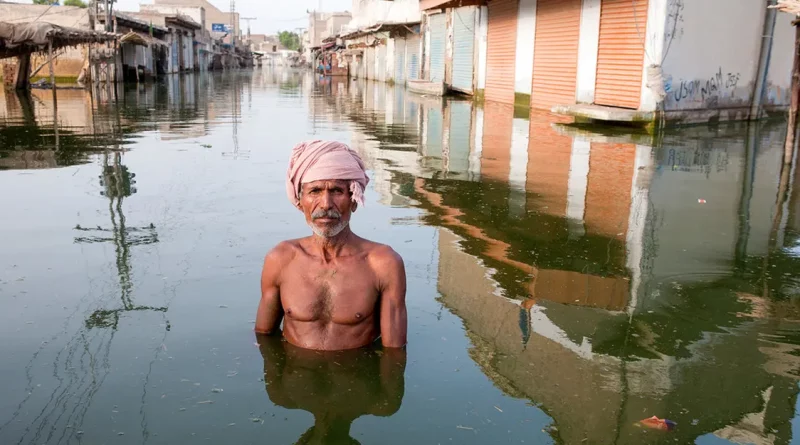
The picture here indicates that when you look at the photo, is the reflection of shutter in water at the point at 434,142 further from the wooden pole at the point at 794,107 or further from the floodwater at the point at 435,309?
the wooden pole at the point at 794,107

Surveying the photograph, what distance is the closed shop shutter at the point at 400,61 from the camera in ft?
125

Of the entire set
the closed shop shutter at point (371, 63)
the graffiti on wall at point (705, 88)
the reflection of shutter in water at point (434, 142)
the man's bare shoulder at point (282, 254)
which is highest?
the closed shop shutter at point (371, 63)

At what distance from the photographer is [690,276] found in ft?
15.4

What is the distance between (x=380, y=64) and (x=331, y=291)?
4364 centimetres

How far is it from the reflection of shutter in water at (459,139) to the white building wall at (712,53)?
155 inches

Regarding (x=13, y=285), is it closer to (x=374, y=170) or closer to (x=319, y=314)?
(x=319, y=314)

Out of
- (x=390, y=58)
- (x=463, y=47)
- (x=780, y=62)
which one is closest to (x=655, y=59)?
(x=780, y=62)

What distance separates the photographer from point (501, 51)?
2322 cm

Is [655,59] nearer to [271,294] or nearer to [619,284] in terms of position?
[619,284]

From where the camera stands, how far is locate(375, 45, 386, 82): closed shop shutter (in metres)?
44.2

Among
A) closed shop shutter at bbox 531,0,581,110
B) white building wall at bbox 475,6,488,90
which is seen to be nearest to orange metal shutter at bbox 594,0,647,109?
closed shop shutter at bbox 531,0,581,110

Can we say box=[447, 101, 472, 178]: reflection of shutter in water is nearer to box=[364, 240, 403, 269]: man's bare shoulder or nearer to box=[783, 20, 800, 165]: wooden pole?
box=[783, 20, 800, 165]: wooden pole

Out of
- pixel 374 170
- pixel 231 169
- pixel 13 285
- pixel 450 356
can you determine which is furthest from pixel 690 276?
pixel 231 169

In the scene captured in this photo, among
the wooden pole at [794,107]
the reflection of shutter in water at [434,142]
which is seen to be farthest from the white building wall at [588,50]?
the wooden pole at [794,107]
